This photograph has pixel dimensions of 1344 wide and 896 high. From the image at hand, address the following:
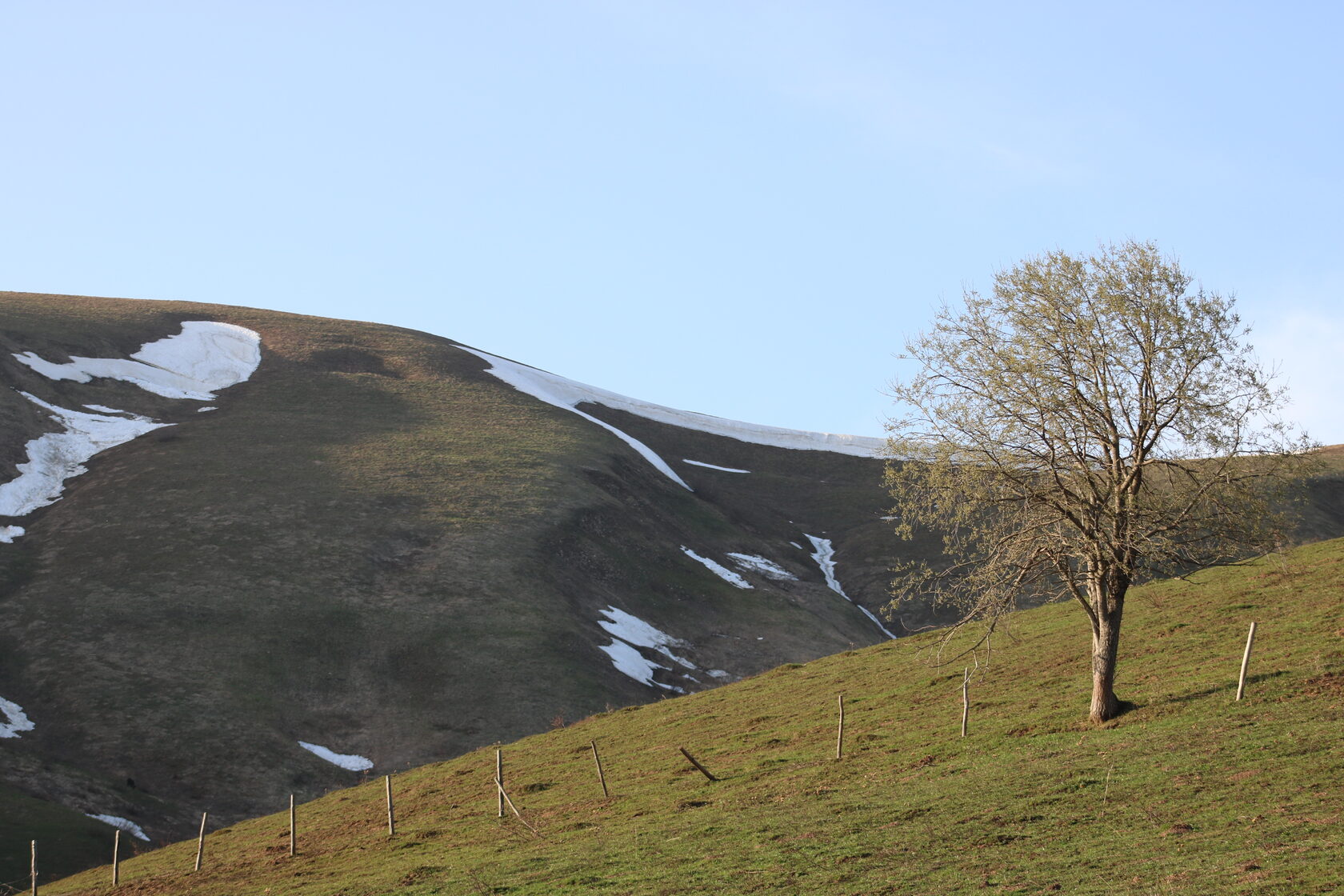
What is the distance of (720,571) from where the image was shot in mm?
80312

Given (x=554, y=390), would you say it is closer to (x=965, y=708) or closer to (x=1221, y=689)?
(x=965, y=708)

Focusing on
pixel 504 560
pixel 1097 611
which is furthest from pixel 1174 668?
pixel 504 560

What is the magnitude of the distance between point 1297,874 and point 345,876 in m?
18.9

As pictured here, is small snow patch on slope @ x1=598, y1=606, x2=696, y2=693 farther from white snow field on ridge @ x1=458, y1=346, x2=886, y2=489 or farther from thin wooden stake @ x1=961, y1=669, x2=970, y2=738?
white snow field on ridge @ x1=458, y1=346, x2=886, y2=489

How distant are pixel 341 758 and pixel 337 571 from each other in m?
16.9

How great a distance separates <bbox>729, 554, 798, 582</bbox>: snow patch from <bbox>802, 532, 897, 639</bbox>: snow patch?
460cm

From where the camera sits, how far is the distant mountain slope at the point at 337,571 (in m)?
46.0

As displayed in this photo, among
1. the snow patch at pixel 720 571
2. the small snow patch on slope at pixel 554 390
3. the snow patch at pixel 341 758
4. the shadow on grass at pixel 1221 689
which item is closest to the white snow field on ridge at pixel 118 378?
the snow patch at pixel 341 758

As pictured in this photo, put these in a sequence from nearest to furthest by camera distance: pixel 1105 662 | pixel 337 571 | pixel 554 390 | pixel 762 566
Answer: pixel 1105 662
pixel 337 571
pixel 762 566
pixel 554 390

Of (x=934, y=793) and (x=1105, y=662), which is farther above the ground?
(x=1105, y=662)

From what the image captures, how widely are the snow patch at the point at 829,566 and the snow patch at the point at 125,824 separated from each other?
2100 inches

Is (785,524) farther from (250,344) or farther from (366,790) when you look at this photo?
(366,790)

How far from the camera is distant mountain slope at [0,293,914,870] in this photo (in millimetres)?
46000

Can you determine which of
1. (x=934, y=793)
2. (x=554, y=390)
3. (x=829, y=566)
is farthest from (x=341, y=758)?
(x=554, y=390)
